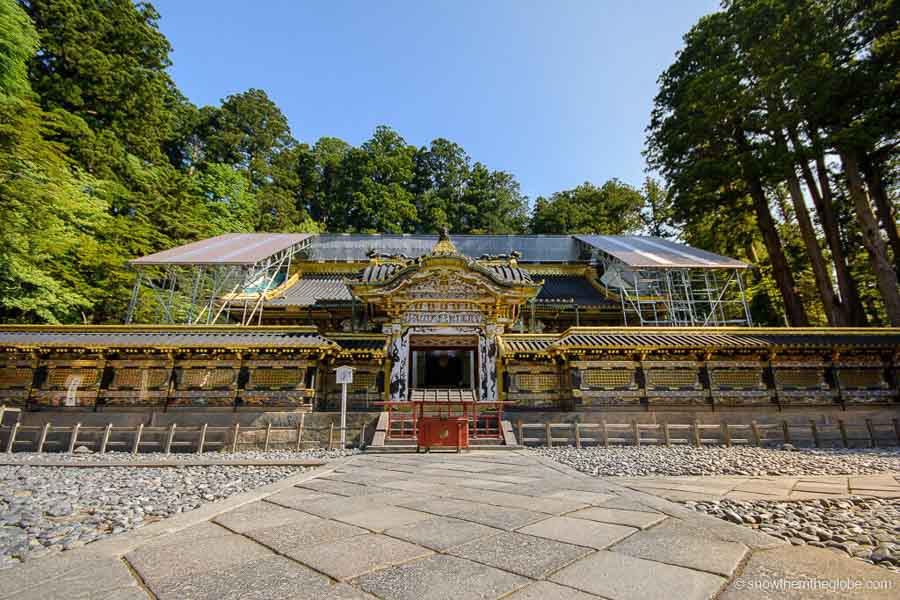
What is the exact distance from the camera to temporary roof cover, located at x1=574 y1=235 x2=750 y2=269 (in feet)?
59.2

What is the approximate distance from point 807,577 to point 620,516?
147 cm

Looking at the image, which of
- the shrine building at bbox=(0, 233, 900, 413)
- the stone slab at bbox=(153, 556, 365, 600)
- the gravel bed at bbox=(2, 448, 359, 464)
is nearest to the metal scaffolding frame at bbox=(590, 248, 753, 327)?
the shrine building at bbox=(0, 233, 900, 413)

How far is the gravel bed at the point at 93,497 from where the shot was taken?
349 centimetres

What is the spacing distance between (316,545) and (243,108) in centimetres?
4690

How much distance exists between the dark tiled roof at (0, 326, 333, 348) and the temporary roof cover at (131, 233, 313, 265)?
13.5 ft

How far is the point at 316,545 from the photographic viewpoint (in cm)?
294

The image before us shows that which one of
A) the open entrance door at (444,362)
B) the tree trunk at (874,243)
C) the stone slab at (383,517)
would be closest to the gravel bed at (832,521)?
the stone slab at (383,517)

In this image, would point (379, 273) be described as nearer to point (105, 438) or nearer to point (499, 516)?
point (105, 438)

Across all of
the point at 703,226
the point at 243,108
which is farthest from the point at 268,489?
the point at 243,108

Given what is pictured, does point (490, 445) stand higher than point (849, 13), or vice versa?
point (849, 13)

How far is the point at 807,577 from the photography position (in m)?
2.27

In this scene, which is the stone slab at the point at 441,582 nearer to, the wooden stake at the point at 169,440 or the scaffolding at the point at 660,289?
the wooden stake at the point at 169,440

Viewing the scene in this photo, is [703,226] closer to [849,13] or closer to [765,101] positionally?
[765,101]

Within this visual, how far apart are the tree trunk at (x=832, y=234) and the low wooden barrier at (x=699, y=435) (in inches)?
377
